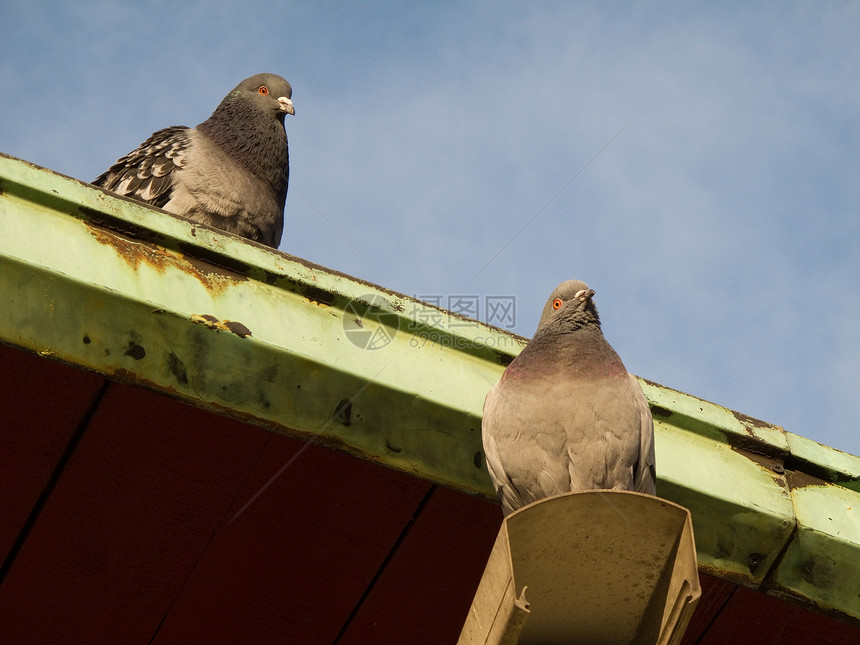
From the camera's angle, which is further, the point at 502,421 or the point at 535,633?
the point at 502,421

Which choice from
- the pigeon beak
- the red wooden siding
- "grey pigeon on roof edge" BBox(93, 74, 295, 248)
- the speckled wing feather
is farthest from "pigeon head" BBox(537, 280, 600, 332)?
the pigeon beak

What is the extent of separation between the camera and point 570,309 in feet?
12.1

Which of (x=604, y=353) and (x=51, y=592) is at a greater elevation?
(x=604, y=353)

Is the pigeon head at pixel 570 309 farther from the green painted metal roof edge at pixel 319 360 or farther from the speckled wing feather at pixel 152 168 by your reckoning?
the speckled wing feather at pixel 152 168

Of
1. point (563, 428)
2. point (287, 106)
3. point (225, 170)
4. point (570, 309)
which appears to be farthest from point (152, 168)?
point (563, 428)

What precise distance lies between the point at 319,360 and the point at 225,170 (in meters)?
3.01

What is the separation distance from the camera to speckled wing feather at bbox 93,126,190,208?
490 centimetres

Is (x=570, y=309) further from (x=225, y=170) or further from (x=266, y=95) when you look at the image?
(x=266, y=95)

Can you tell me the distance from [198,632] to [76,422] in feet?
2.11

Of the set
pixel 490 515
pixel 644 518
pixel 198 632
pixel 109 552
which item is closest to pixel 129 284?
pixel 109 552

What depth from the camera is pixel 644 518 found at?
1653 millimetres

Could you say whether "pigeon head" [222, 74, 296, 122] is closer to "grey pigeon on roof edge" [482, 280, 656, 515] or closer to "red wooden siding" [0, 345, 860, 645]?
"grey pigeon on roof edge" [482, 280, 656, 515]

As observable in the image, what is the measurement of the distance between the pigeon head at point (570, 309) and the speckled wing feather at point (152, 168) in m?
2.10

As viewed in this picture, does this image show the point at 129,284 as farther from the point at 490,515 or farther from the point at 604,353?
the point at 604,353
